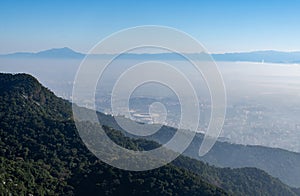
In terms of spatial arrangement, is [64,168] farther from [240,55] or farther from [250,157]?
[240,55]

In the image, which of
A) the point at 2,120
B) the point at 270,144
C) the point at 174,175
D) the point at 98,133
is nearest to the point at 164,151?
the point at 98,133

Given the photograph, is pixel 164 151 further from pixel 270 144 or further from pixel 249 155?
pixel 270 144

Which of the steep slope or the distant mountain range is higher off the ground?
the distant mountain range

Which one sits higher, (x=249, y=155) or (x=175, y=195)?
(x=175, y=195)

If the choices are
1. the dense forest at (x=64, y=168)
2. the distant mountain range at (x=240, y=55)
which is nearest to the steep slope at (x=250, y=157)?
the dense forest at (x=64, y=168)

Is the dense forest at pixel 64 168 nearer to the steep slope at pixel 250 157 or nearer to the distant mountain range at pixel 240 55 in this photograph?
the steep slope at pixel 250 157

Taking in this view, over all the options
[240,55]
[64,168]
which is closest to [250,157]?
[64,168]

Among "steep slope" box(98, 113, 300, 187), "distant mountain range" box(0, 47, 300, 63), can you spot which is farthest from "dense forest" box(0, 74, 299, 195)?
Result: "distant mountain range" box(0, 47, 300, 63)

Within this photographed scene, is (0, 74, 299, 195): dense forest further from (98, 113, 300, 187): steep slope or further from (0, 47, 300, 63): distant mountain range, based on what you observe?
(0, 47, 300, 63): distant mountain range

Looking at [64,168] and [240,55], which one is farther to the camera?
[240,55]
